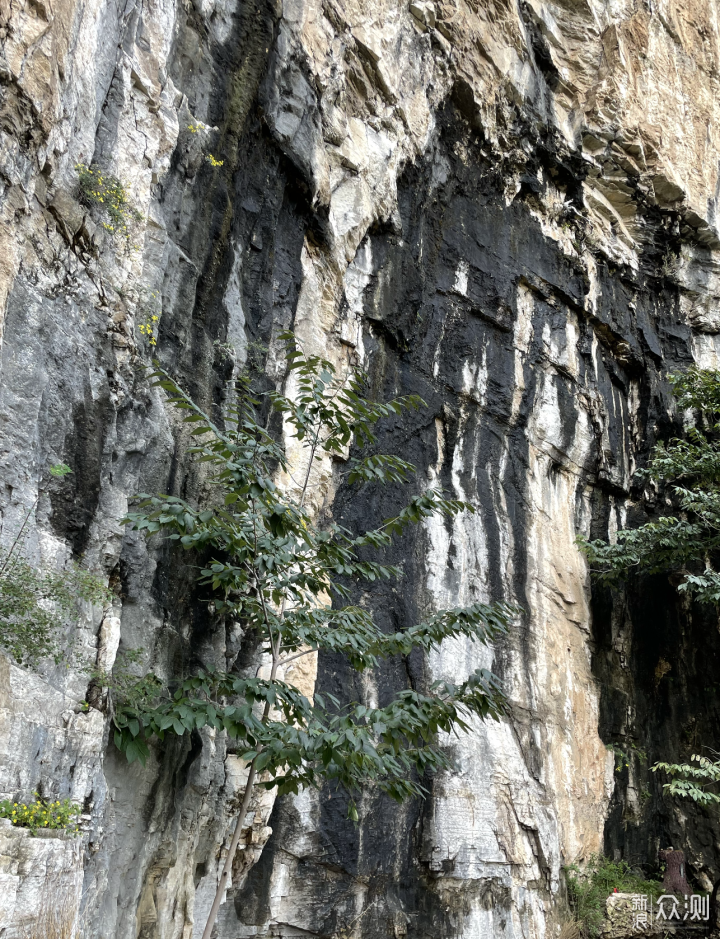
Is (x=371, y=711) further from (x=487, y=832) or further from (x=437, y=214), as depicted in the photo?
(x=437, y=214)

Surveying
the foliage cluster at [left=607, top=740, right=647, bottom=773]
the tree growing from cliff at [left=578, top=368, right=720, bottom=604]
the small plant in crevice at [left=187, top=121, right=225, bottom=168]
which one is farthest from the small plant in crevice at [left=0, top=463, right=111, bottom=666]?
the foliage cluster at [left=607, top=740, right=647, bottom=773]

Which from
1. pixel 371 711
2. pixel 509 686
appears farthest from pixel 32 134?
pixel 509 686

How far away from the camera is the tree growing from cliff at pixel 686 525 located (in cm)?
1021

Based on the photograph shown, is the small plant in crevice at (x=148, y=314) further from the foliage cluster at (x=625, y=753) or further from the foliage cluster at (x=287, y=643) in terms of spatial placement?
the foliage cluster at (x=625, y=753)

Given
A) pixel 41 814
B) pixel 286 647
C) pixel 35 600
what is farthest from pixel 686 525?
pixel 41 814

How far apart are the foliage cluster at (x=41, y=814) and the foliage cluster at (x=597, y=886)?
7155 mm

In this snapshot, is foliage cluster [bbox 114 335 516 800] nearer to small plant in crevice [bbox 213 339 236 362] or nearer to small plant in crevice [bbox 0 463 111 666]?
small plant in crevice [bbox 0 463 111 666]

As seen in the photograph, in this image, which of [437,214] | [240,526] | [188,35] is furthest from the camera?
[437,214]

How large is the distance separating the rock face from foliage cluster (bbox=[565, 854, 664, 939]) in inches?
13.1

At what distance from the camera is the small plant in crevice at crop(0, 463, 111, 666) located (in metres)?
4.18

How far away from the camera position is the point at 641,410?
13094 millimetres

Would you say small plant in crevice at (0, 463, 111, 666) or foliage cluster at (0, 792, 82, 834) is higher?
small plant in crevice at (0, 463, 111, 666)

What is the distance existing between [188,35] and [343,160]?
2203 mm

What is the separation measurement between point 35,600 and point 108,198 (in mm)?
3019
